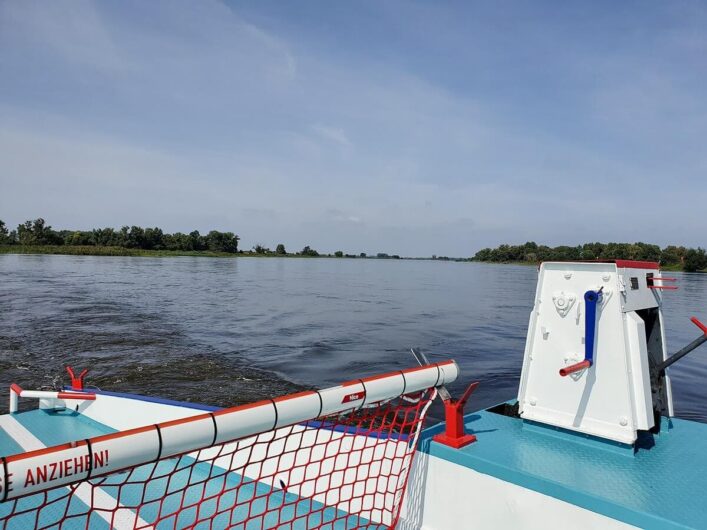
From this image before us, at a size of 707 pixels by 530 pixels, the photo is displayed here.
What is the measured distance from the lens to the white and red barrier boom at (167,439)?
1401 mm

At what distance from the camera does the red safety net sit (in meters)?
2.81

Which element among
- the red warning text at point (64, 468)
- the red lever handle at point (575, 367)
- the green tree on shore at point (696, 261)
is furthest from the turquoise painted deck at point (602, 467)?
the green tree on shore at point (696, 261)

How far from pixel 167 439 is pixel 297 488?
84.0 inches

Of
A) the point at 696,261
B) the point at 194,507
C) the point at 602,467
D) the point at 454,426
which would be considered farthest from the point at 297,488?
the point at 696,261

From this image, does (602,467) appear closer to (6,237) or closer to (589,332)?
(589,332)

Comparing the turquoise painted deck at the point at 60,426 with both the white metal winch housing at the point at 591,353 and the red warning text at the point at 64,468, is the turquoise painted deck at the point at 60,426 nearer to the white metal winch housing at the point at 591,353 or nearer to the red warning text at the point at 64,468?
the red warning text at the point at 64,468

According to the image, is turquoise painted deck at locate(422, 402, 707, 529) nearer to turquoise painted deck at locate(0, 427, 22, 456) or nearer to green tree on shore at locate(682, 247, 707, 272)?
turquoise painted deck at locate(0, 427, 22, 456)

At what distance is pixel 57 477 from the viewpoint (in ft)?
4.76

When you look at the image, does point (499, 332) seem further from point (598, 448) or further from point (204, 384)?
point (598, 448)

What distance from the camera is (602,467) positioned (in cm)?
278

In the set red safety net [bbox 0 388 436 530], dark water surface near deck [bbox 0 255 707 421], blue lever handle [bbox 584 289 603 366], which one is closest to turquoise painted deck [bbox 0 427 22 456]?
red safety net [bbox 0 388 436 530]

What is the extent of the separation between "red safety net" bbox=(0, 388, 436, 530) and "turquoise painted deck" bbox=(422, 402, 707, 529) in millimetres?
318

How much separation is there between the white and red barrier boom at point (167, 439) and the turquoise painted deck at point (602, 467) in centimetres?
91

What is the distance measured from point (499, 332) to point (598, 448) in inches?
526
